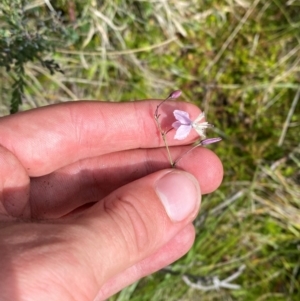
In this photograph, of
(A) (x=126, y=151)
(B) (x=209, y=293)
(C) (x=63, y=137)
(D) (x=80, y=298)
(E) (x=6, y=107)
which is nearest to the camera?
(D) (x=80, y=298)

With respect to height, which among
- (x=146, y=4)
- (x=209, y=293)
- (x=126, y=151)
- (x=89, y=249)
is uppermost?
(x=146, y=4)

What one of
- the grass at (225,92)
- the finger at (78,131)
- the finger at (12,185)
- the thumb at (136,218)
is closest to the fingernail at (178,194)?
the thumb at (136,218)

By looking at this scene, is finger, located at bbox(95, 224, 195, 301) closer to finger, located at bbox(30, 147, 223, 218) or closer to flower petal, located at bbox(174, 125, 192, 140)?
finger, located at bbox(30, 147, 223, 218)

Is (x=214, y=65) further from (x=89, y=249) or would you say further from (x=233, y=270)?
(x=89, y=249)

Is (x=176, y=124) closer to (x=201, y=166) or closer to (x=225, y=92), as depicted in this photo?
(x=201, y=166)

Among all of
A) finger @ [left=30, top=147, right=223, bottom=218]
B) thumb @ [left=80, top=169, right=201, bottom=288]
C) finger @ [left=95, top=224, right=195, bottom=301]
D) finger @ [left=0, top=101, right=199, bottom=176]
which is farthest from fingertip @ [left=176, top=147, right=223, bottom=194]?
finger @ [left=95, top=224, right=195, bottom=301]

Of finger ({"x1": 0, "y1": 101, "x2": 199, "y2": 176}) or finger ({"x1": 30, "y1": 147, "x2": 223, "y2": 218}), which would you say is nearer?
finger ({"x1": 0, "y1": 101, "x2": 199, "y2": 176})

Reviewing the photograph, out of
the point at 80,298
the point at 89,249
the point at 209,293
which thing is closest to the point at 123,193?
the point at 89,249
